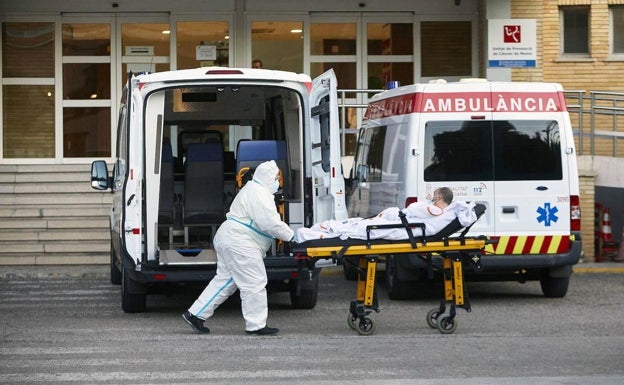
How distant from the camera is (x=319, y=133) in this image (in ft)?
42.0

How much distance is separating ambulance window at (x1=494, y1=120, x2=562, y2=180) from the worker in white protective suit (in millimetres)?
3223

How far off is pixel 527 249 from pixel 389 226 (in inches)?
111

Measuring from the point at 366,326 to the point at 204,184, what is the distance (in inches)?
135

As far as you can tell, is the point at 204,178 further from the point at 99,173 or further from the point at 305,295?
the point at 305,295

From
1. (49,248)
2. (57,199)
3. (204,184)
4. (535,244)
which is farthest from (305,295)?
(57,199)

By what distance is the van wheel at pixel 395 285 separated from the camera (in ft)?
46.3

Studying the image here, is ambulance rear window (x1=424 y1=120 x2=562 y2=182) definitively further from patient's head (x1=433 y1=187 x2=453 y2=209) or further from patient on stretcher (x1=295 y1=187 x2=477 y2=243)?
patient on stretcher (x1=295 y1=187 x2=477 y2=243)

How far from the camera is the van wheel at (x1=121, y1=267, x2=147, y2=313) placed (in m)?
12.8

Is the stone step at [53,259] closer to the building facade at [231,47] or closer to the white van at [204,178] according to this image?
the building facade at [231,47]

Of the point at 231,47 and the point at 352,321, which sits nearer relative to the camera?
the point at 352,321

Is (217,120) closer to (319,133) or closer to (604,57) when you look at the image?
(319,133)

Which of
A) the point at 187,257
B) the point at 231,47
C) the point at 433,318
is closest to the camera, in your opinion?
the point at 433,318

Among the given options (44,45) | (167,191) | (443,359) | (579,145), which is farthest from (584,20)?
A: (443,359)

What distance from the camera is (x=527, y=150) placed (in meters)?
13.8
